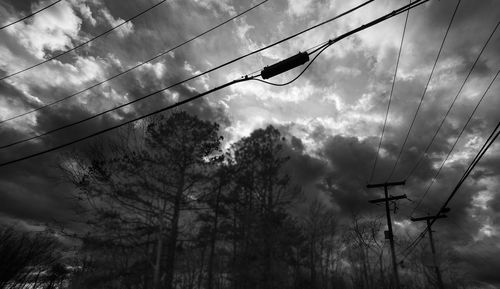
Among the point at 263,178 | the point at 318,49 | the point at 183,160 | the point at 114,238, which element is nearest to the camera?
the point at 318,49

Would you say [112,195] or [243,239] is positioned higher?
[112,195]

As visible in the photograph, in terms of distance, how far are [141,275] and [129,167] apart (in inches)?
243

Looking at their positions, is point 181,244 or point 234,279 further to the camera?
point 234,279

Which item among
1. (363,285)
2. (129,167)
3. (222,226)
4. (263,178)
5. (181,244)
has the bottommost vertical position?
(363,285)

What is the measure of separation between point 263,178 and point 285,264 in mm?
6755

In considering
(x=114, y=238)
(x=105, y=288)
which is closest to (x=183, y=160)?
(x=114, y=238)

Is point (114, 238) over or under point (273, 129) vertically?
under

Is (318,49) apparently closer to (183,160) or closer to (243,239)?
(183,160)

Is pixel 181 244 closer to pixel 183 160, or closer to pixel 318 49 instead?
pixel 183 160

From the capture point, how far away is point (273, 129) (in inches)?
966

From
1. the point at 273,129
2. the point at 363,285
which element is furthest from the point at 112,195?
the point at 363,285

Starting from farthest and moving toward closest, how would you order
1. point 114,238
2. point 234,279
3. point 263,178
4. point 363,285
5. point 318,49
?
point 363,285, point 263,178, point 234,279, point 114,238, point 318,49

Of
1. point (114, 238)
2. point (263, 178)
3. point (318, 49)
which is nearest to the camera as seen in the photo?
point (318, 49)

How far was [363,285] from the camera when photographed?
4225cm
